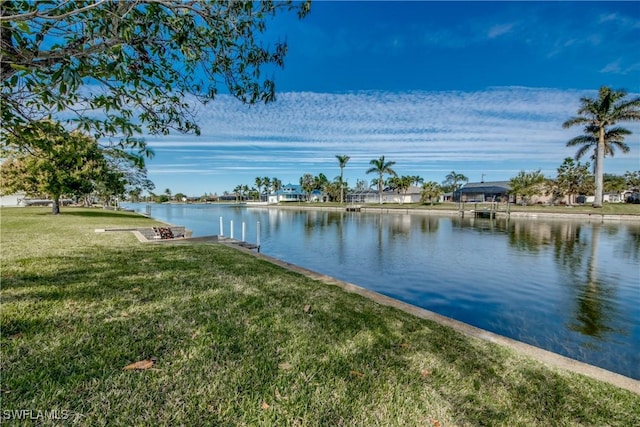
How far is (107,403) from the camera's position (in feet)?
7.02

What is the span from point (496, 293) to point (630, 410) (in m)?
6.93

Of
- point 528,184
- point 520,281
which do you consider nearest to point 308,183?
point 528,184

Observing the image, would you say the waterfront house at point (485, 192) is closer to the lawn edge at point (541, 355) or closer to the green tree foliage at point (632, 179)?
the green tree foliage at point (632, 179)

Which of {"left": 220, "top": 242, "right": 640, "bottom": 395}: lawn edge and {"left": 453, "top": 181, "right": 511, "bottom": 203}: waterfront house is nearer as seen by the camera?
{"left": 220, "top": 242, "right": 640, "bottom": 395}: lawn edge

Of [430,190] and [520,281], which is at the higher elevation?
[430,190]

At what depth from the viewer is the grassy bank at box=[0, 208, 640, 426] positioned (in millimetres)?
2209

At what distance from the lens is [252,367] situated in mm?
2729

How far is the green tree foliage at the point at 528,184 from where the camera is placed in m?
57.8

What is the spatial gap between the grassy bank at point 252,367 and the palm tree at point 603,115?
4947cm

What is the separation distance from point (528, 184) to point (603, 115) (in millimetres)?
22878

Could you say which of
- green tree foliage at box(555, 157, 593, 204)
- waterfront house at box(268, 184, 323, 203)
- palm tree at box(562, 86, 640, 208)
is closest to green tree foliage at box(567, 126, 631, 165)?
palm tree at box(562, 86, 640, 208)

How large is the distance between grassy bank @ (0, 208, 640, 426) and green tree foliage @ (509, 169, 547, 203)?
66.5m

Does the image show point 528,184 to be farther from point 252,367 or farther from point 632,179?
point 252,367

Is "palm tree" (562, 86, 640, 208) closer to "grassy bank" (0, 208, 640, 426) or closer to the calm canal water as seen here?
the calm canal water
